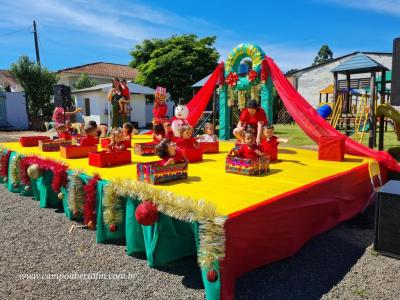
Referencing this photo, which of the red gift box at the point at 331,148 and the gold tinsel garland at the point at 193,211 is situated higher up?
the red gift box at the point at 331,148

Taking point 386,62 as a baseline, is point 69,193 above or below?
below

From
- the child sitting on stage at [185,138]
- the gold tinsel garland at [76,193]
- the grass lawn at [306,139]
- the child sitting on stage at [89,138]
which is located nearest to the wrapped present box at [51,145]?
the child sitting on stage at [89,138]

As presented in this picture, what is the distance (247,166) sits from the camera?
12.2ft

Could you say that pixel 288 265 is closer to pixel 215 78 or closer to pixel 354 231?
pixel 354 231

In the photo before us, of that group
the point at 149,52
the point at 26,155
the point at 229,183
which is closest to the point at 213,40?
the point at 149,52

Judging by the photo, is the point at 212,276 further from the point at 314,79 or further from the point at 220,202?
the point at 314,79

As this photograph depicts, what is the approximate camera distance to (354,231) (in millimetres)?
3967

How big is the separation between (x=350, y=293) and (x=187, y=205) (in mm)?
1485

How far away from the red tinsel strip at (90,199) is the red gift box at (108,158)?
0.53m

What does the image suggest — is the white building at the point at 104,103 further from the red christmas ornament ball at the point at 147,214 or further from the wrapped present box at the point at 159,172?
the red christmas ornament ball at the point at 147,214

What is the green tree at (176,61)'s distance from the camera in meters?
18.9

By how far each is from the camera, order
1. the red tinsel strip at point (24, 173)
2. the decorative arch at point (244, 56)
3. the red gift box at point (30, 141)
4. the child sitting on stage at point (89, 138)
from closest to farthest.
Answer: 1. the child sitting on stage at point (89, 138)
2. the red tinsel strip at point (24, 173)
3. the red gift box at point (30, 141)
4. the decorative arch at point (244, 56)

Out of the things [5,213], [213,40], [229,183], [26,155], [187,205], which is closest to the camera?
[187,205]

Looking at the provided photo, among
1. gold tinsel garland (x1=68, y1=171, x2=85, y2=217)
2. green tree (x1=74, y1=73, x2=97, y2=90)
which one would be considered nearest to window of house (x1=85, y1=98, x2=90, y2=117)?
green tree (x1=74, y1=73, x2=97, y2=90)
